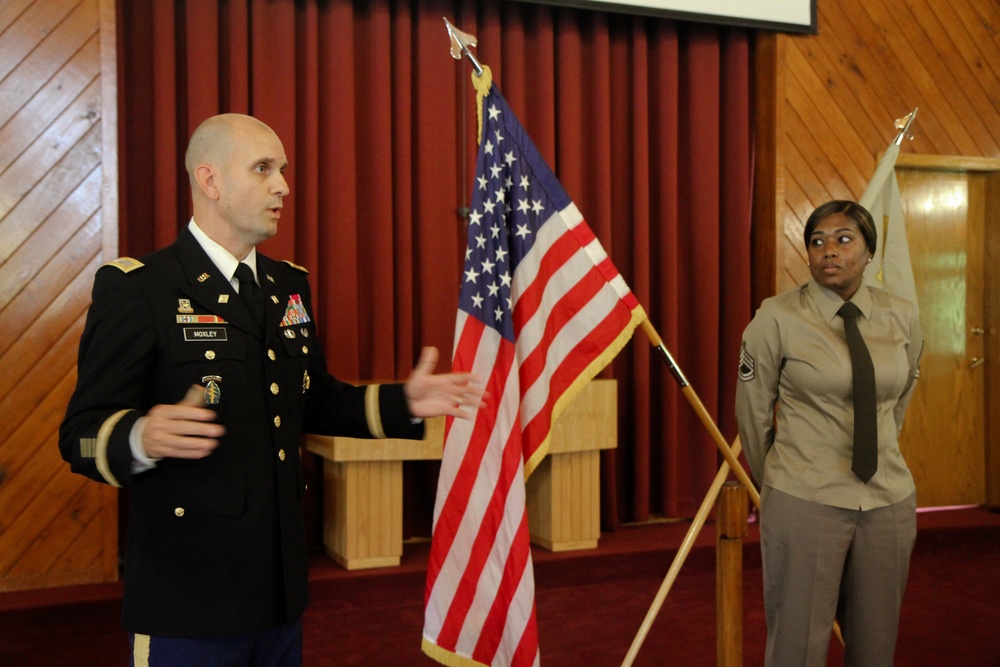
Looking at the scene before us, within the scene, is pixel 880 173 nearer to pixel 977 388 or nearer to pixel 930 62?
pixel 930 62

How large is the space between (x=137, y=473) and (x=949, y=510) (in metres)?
5.12

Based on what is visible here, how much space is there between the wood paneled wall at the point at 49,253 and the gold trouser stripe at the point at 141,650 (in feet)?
7.51

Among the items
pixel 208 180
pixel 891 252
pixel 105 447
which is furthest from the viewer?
pixel 891 252

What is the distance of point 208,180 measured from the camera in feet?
5.32

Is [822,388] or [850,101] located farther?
[850,101]

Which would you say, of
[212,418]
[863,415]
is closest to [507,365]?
[863,415]

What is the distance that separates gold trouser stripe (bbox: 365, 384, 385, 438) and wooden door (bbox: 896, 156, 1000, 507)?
4.28 meters

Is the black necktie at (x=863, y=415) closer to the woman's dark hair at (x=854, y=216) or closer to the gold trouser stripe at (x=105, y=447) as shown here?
the woman's dark hair at (x=854, y=216)

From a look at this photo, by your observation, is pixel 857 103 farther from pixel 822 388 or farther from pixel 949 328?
pixel 822 388

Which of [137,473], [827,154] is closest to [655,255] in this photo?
[827,154]

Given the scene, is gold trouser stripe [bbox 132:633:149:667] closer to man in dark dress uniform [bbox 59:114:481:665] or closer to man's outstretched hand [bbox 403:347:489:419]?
man in dark dress uniform [bbox 59:114:481:665]

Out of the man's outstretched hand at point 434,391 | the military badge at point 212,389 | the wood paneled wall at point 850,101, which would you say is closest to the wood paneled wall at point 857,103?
Answer: the wood paneled wall at point 850,101

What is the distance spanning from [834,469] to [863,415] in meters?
0.16

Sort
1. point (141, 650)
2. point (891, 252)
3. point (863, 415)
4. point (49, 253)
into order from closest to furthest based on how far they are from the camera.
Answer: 1. point (141, 650)
2. point (863, 415)
3. point (891, 252)
4. point (49, 253)
